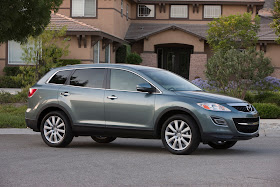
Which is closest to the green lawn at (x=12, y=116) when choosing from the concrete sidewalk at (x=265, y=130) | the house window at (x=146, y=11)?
the concrete sidewalk at (x=265, y=130)

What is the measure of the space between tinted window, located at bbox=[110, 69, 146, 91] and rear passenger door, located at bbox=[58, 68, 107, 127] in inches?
9.2

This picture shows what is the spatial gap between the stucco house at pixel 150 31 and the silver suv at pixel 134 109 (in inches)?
854

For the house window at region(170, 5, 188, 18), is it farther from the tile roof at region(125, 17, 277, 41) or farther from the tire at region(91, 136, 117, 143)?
the tire at region(91, 136, 117, 143)

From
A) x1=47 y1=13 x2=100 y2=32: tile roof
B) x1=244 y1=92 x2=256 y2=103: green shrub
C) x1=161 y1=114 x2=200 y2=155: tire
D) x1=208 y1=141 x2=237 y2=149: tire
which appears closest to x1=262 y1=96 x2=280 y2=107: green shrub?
x1=244 y1=92 x2=256 y2=103: green shrub

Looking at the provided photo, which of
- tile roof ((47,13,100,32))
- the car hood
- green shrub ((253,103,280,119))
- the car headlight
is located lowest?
green shrub ((253,103,280,119))

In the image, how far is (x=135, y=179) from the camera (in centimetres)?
809

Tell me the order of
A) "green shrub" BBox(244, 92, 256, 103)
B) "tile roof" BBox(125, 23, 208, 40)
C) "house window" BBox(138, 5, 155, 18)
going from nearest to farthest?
"green shrub" BBox(244, 92, 256, 103) → "tile roof" BBox(125, 23, 208, 40) → "house window" BBox(138, 5, 155, 18)

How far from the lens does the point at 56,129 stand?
38.9ft

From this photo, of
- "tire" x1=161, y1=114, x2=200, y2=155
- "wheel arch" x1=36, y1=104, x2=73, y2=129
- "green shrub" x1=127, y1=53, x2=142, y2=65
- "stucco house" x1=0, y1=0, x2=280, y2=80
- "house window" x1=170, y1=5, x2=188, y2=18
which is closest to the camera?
"tire" x1=161, y1=114, x2=200, y2=155

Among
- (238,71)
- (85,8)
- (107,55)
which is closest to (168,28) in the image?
(107,55)

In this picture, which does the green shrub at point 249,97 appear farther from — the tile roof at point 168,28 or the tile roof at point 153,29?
the tile roof at point 153,29

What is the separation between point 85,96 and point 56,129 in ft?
3.18

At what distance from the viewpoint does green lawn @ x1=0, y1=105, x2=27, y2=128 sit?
16.1 metres

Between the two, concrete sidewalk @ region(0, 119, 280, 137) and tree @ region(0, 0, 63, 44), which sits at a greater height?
tree @ region(0, 0, 63, 44)
